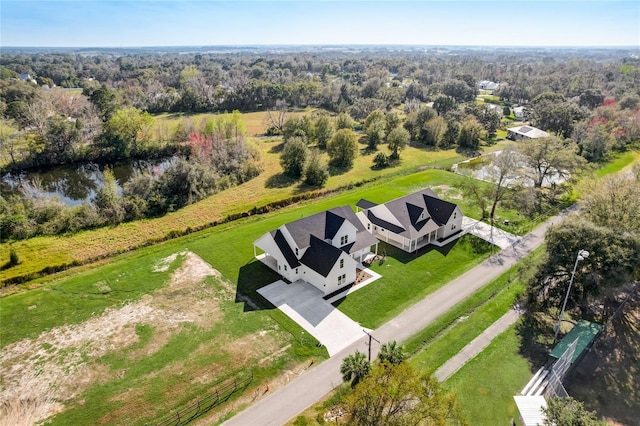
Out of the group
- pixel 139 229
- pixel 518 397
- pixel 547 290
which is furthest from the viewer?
pixel 139 229

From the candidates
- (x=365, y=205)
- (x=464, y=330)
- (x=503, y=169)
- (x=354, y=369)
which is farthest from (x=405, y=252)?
(x=354, y=369)

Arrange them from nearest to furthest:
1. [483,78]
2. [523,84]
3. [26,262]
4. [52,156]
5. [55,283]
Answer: [55,283] → [26,262] → [52,156] → [523,84] → [483,78]

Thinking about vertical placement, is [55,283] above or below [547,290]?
below

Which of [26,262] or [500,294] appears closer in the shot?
[500,294]

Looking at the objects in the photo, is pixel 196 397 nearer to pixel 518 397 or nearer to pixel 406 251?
pixel 518 397

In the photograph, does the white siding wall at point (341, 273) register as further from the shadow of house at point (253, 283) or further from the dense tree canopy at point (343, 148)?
the dense tree canopy at point (343, 148)

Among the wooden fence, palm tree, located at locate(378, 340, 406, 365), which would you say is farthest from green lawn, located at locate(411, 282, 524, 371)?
the wooden fence

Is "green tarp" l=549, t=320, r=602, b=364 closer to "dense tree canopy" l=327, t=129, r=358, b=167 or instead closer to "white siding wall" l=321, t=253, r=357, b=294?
"white siding wall" l=321, t=253, r=357, b=294

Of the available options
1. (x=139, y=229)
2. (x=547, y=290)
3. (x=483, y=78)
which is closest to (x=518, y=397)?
(x=547, y=290)
